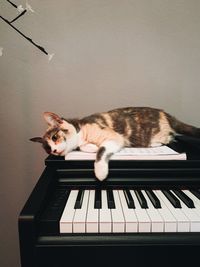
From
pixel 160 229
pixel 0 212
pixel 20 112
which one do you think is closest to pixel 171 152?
pixel 160 229

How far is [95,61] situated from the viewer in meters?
1.49

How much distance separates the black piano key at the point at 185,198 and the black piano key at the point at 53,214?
0.40 m

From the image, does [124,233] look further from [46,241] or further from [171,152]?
[171,152]

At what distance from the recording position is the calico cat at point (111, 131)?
1077 mm

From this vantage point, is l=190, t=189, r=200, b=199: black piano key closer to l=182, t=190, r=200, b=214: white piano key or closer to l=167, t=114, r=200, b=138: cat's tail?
l=182, t=190, r=200, b=214: white piano key

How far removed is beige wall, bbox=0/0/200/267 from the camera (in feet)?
4.76

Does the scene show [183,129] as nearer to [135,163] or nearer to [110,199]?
[135,163]

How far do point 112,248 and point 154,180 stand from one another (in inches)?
13.5

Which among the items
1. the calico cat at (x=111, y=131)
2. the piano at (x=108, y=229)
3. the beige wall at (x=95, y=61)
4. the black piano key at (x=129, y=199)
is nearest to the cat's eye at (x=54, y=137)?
the calico cat at (x=111, y=131)

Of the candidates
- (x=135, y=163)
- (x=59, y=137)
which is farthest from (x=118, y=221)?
(x=59, y=137)

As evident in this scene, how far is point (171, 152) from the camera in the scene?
101 cm

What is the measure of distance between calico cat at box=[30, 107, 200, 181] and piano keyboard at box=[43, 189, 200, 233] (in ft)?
0.62

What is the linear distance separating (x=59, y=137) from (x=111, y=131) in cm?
24

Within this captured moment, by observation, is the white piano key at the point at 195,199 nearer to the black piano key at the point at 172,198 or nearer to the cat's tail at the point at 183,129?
the black piano key at the point at 172,198
